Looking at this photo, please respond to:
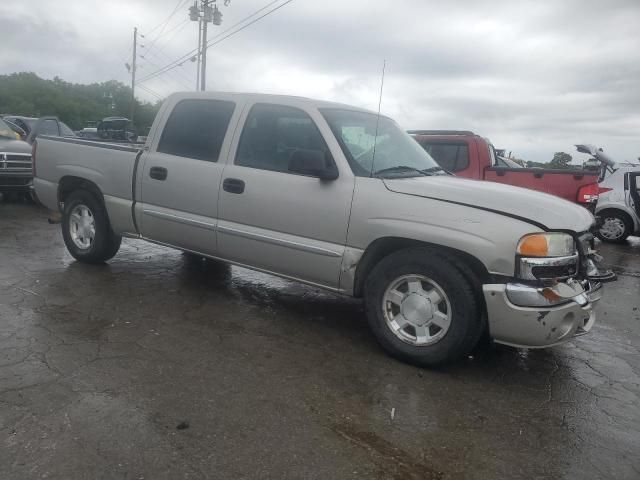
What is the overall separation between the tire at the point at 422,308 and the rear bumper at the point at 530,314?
5.5 inches

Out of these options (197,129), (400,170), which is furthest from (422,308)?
(197,129)

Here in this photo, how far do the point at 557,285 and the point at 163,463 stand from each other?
2.50 m

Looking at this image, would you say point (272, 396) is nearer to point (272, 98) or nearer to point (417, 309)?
point (417, 309)

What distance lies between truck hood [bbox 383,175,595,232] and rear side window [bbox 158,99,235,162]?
1688 millimetres

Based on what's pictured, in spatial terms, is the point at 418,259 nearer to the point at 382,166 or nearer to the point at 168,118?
the point at 382,166

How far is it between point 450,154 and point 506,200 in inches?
198

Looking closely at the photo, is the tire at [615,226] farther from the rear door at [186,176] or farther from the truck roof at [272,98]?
the rear door at [186,176]

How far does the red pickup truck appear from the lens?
780 cm

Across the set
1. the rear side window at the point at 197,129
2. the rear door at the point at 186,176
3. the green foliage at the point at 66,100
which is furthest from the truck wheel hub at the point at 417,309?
the green foliage at the point at 66,100

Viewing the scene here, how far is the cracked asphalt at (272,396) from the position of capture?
8.50 ft

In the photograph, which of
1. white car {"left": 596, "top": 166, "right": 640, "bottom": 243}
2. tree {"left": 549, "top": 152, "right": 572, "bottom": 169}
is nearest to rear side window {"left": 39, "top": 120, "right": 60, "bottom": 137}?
white car {"left": 596, "top": 166, "right": 640, "bottom": 243}

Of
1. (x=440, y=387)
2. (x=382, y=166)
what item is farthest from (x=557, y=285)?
(x=382, y=166)

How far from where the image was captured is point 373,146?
4359mm

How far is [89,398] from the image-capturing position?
9.98 feet
